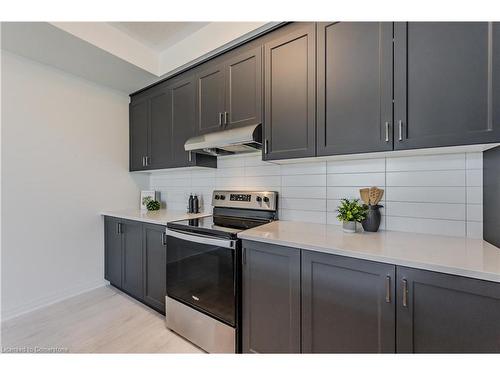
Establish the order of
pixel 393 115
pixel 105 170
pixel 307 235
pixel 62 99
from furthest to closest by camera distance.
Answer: pixel 105 170
pixel 62 99
pixel 307 235
pixel 393 115

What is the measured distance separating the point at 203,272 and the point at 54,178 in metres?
1.85

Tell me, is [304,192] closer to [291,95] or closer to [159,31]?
[291,95]

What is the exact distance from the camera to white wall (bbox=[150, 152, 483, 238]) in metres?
1.29

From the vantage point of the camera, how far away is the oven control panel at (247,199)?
1.91 m

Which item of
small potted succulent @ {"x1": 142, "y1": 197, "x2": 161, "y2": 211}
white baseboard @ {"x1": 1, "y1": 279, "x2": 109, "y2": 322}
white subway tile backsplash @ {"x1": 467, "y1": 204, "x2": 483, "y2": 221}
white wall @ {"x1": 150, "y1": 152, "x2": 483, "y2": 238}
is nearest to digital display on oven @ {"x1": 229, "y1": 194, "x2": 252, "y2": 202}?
white wall @ {"x1": 150, "y1": 152, "x2": 483, "y2": 238}

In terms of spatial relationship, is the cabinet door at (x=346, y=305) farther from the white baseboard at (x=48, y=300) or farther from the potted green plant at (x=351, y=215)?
the white baseboard at (x=48, y=300)

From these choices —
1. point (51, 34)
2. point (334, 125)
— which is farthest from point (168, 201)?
point (334, 125)

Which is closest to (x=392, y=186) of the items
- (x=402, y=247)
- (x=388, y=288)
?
(x=402, y=247)

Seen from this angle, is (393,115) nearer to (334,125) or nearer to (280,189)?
(334,125)

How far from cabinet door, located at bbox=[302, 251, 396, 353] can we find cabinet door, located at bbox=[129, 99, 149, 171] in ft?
7.35

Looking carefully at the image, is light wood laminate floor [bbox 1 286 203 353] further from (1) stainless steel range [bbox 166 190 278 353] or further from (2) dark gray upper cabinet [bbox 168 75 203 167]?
(2) dark gray upper cabinet [bbox 168 75 203 167]

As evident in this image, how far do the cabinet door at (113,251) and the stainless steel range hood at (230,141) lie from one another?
1.24 metres

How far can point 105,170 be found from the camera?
2572 millimetres

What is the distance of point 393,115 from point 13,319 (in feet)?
10.8
